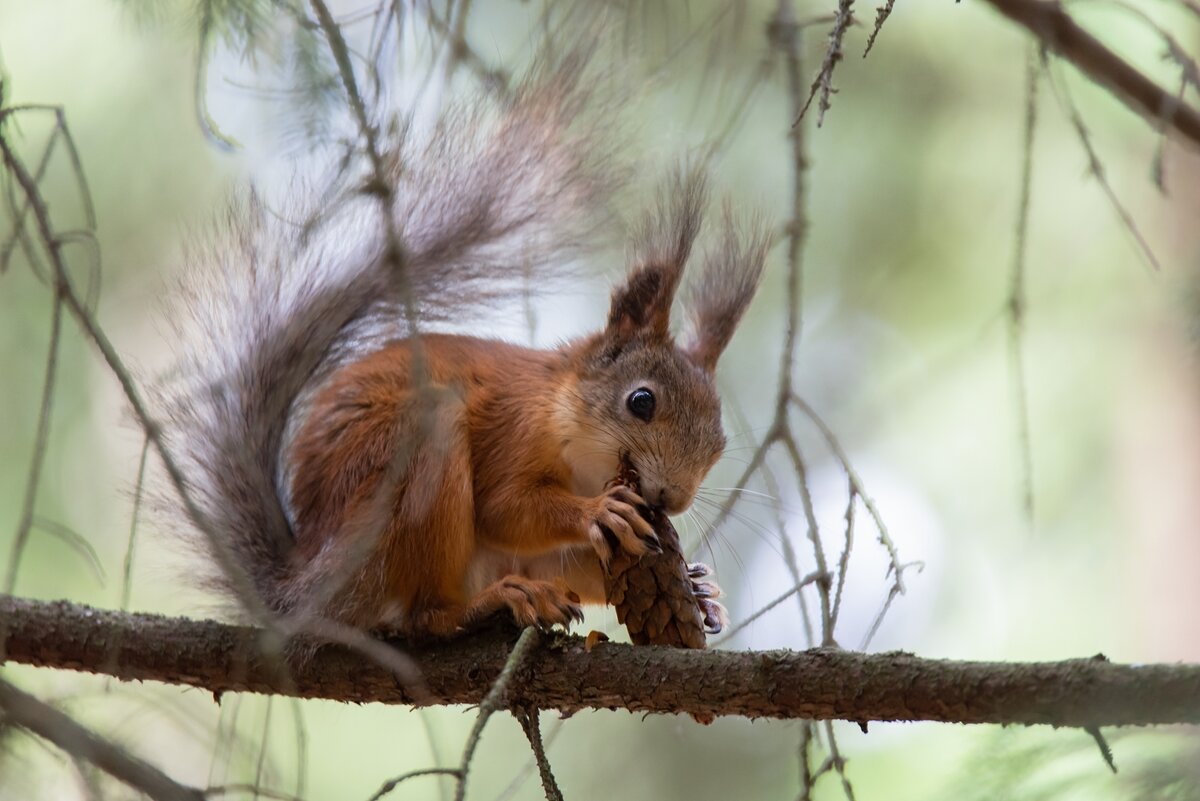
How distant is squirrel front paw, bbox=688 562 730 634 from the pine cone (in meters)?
0.21

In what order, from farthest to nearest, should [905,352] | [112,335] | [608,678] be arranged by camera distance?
1. [905,352]
2. [112,335]
3. [608,678]

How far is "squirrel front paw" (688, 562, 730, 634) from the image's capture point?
1852 millimetres

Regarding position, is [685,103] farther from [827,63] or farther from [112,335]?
[112,335]

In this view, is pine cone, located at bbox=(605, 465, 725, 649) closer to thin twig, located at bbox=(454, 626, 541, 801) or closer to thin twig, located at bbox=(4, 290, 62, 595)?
thin twig, located at bbox=(454, 626, 541, 801)

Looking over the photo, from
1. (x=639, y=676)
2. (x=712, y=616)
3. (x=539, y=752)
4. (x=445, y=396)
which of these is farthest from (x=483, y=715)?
(x=712, y=616)

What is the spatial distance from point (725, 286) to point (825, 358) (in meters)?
0.95

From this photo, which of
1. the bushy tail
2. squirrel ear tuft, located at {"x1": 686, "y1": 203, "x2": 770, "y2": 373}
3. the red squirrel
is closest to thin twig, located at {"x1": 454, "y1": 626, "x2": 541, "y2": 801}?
the red squirrel

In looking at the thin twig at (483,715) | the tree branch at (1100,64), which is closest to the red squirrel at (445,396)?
the thin twig at (483,715)

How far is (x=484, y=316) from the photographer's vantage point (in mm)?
1987

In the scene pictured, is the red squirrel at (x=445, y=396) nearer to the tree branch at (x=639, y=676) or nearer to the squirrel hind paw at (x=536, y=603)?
the squirrel hind paw at (x=536, y=603)

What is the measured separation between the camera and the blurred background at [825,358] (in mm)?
1618

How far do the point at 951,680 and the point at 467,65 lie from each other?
1087mm

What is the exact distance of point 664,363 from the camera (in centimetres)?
210

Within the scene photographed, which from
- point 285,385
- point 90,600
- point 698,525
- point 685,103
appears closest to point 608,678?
point 698,525
